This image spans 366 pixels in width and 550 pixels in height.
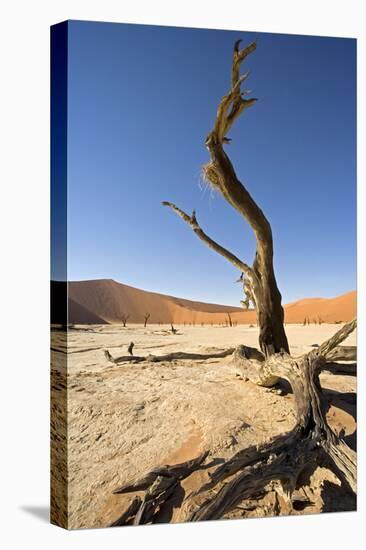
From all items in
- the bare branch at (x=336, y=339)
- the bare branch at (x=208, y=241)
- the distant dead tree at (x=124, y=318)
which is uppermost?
the bare branch at (x=208, y=241)

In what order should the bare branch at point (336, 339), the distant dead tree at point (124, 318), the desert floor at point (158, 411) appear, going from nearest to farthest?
1. the desert floor at point (158, 411)
2. the bare branch at point (336, 339)
3. the distant dead tree at point (124, 318)

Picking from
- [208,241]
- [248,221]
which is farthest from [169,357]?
[248,221]

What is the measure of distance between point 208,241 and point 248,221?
41 centimetres

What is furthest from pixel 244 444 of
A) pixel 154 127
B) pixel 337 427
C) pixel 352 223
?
pixel 154 127

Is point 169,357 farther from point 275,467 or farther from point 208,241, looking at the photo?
point 275,467

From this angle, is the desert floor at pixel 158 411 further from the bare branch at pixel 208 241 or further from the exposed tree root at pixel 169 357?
the bare branch at pixel 208 241

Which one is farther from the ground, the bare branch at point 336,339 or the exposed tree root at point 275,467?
the bare branch at point 336,339

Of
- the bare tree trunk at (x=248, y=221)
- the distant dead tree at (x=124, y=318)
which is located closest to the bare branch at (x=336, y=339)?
the bare tree trunk at (x=248, y=221)

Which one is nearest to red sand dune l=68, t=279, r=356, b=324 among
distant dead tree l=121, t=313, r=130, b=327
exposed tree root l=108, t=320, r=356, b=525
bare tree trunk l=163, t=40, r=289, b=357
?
distant dead tree l=121, t=313, r=130, b=327

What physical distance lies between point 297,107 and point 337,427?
272 cm

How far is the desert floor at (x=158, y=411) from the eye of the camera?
13.7 ft

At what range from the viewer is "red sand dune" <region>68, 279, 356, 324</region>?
170 inches

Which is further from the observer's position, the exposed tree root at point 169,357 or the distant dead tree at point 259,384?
the exposed tree root at point 169,357

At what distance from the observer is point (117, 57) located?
448 cm
